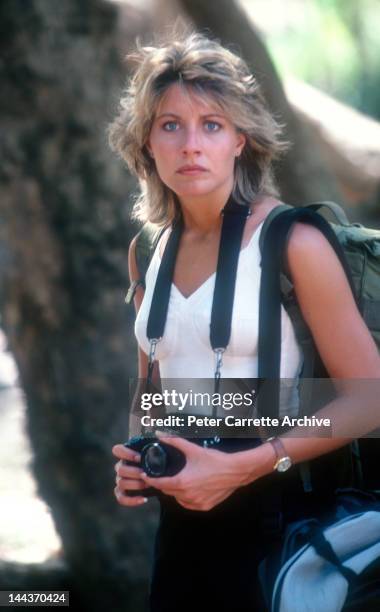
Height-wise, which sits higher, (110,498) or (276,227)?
(276,227)

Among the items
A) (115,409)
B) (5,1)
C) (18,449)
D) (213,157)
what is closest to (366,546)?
(213,157)

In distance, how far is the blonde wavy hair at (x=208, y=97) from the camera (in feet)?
7.39

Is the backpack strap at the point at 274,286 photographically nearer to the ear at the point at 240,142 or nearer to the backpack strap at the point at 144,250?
the ear at the point at 240,142

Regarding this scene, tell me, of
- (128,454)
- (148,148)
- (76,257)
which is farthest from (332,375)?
(76,257)

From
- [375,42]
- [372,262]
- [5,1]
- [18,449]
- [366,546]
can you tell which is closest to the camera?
[366,546]

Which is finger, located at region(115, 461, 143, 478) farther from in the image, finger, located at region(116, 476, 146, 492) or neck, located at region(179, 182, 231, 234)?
neck, located at region(179, 182, 231, 234)

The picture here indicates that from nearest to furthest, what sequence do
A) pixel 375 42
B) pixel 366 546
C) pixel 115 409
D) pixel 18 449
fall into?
pixel 366 546, pixel 115 409, pixel 18 449, pixel 375 42

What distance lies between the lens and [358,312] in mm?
2088

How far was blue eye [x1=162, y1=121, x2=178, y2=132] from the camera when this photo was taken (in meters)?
2.30

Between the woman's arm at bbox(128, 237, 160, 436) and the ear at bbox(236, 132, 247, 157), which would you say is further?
the woman's arm at bbox(128, 237, 160, 436)

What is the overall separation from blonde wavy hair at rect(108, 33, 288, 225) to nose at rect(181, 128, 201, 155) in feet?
0.24

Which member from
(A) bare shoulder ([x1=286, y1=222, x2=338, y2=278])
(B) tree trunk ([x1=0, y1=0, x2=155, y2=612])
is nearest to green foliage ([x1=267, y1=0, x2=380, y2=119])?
(B) tree trunk ([x1=0, y1=0, x2=155, y2=612])

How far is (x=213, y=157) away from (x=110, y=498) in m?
2.60

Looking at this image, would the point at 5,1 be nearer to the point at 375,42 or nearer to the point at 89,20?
the point at 89,20
